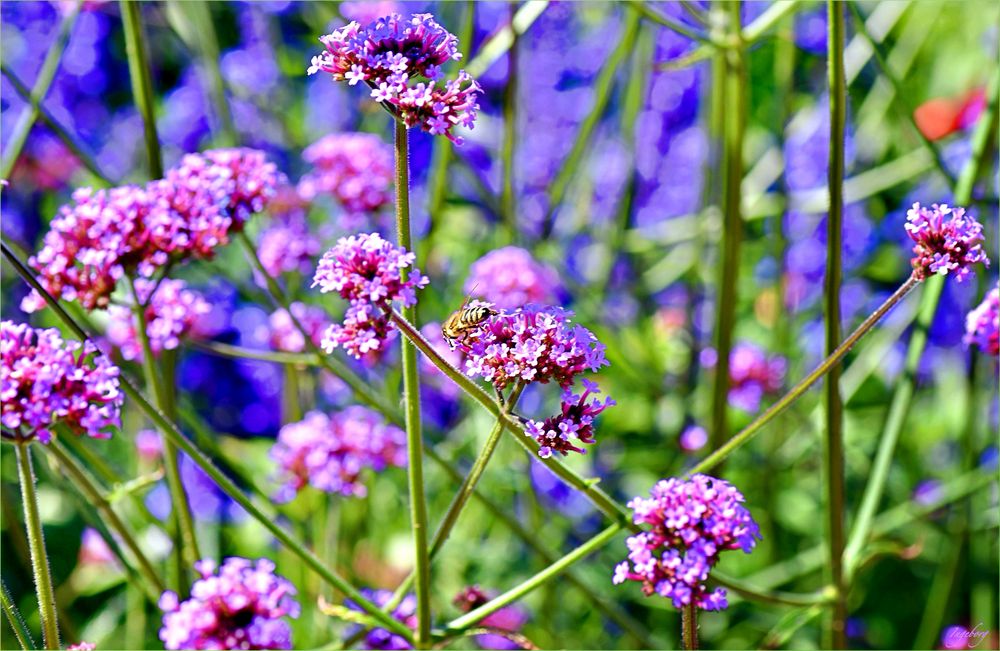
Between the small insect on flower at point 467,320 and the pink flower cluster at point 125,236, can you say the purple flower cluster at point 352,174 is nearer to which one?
the pink flower cluster at point 125,236

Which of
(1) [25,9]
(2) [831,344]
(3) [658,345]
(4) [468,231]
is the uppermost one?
(1) [25,9]

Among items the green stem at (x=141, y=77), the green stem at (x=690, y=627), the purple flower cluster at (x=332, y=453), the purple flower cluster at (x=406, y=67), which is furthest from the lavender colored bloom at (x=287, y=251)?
the green stem at (x=690, y=627)

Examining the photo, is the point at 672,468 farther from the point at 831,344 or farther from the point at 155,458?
the point at 155,458

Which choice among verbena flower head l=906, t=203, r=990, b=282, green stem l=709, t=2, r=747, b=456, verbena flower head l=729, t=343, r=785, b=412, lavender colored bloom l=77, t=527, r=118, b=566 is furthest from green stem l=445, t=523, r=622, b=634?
lavender colored bloom l=77, t=527, r=118, b=566

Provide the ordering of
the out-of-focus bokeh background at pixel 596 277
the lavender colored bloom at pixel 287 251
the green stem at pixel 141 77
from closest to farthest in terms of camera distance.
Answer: the green stem at pixel 141 77, the lavender colored bloom at pixel 287 251, the out-of-focus bokeh background at pixel 596 277

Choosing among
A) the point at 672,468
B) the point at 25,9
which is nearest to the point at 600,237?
Result: the point at 672,468

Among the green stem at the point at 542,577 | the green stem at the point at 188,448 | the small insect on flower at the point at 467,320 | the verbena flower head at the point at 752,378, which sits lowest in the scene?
the green stem at the point at 542,577

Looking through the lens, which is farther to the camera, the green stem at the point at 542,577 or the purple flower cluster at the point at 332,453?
the purple flower cluster at the point at 332,453

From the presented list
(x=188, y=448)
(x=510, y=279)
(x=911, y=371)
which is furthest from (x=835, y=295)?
(x=188, y=448)
